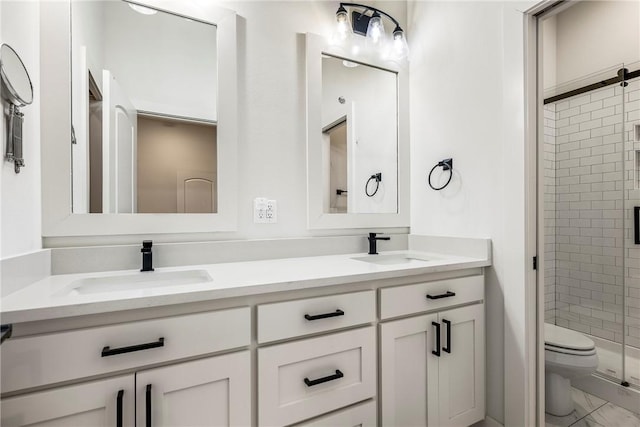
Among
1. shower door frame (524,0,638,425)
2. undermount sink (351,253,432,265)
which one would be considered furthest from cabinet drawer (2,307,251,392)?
shower door frame (524,0,638,425)

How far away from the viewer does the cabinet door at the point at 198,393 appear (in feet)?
2.77

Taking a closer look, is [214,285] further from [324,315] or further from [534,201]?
[534,201]

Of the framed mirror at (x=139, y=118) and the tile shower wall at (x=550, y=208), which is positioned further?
the tile shower wall at (x=550, y=208)

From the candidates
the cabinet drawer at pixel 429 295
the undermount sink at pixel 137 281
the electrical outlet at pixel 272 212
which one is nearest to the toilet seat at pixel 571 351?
the cabinet drawer at pixel 429 295

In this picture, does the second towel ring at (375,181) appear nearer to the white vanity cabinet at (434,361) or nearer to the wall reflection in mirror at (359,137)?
the wall reflection in mirror at (359,137)

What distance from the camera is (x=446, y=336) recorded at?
4.36 feet

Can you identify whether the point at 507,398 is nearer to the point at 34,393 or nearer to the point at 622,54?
the point at 34,393

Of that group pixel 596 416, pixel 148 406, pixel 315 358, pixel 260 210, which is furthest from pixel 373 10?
pixel 596 416

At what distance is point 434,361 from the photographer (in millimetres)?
1312

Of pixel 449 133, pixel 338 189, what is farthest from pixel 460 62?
pixel 338 189

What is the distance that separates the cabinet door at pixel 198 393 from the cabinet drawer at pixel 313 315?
109mm

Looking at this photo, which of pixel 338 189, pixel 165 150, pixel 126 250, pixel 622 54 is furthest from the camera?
pixel 622 54

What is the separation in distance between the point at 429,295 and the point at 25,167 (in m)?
1.55

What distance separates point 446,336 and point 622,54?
2342mm
